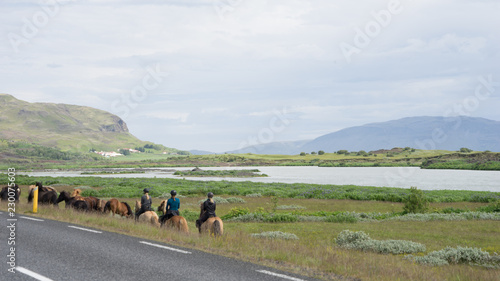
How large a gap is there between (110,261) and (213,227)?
18.2 feet

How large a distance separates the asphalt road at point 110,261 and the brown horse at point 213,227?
2.52 metres

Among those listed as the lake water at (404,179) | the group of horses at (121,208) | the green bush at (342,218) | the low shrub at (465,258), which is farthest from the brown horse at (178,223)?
the lake water at (404,179)

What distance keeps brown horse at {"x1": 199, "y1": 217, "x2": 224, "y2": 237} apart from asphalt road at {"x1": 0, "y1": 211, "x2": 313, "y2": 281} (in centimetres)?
252

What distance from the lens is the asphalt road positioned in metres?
9.63

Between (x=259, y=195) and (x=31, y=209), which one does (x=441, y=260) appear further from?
(x=259, y=195)

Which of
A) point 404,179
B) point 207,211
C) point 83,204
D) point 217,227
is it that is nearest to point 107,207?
point 83,204

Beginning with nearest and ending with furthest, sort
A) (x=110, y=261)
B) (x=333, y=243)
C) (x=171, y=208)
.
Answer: (x=110, y=261)
(x=171, y=208)
(x=333, y=243)

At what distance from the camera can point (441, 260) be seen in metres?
14.1

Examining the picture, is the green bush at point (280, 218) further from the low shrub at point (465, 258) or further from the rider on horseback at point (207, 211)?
the low shrub at point (465, 258)

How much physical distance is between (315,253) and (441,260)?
501 centimetres

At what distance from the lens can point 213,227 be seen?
16141mm

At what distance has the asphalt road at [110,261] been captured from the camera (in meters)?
9.63

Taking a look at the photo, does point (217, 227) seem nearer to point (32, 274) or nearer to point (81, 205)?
point (32, 274)

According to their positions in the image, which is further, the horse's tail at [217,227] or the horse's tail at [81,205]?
the horse's tail at [81,205]
